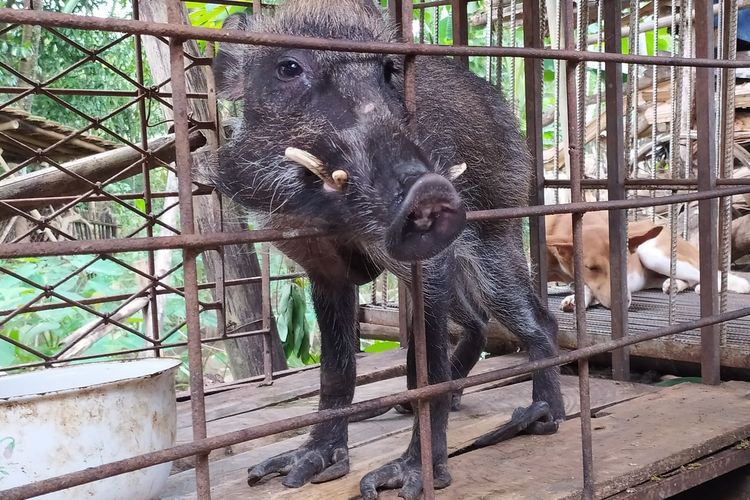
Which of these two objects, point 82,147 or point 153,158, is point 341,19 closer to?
point 153,158

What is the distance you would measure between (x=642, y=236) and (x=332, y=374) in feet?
10.0

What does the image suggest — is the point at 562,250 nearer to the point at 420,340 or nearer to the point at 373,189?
the point at 420,340

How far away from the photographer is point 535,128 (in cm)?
372

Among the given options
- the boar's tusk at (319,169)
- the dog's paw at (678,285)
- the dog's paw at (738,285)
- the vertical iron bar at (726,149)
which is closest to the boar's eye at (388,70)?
the boar's tusk at (319,169)

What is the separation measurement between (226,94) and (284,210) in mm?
646

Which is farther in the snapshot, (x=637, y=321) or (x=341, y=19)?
(x=637, y=321)

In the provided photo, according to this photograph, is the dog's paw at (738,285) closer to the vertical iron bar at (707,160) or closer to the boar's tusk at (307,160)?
the vertical iron bar at (707,160)

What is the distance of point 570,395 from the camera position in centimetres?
339

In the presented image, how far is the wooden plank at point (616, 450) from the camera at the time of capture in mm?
2182

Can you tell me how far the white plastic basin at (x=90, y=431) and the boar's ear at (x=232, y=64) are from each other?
3.27 ft

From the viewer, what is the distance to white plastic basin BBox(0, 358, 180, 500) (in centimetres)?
183

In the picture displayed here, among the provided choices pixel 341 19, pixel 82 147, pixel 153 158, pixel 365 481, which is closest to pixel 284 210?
pixel 341 19

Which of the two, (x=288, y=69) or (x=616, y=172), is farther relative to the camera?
(x=616, y=172)

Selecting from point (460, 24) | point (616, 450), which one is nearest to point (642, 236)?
point (460, 24)
